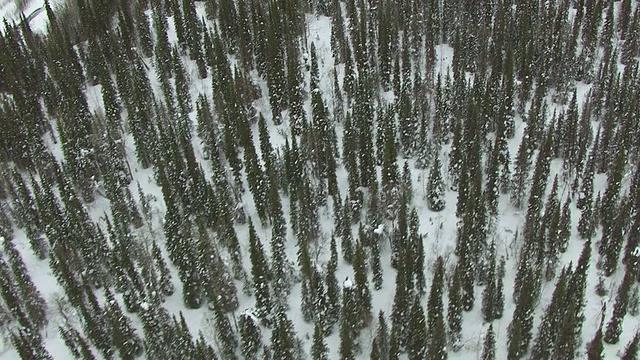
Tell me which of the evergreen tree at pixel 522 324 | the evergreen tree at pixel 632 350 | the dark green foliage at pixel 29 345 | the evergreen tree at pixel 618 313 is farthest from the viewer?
the evergreen tree at pixel 618 313

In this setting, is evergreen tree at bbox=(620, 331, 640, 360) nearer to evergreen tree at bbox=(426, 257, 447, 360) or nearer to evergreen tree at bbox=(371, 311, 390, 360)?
evergreen tree at bbox=(426, 257, 447, 360)

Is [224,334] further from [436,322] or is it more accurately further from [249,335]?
[436,322]

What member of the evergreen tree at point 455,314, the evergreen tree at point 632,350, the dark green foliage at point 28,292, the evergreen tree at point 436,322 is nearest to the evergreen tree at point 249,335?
the evergreen tree at point 436,322

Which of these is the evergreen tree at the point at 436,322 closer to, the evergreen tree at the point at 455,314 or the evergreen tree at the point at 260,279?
the evergreen tree at the point at 455,314

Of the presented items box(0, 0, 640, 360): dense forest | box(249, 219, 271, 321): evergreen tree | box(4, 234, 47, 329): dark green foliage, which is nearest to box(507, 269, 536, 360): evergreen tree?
→ box(0, 0, 640, 360): dense forest

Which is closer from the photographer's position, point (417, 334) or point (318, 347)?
point (318, 347)

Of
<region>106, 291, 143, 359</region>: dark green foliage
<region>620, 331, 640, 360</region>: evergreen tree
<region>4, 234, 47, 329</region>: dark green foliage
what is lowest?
<region>620, 331, 640, 360</region>: evergreen tree

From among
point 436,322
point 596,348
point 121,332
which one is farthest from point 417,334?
point 121,332

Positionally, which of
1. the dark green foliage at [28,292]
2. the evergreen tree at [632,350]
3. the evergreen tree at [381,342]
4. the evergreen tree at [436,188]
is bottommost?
the evergreen tree at [632,350]
